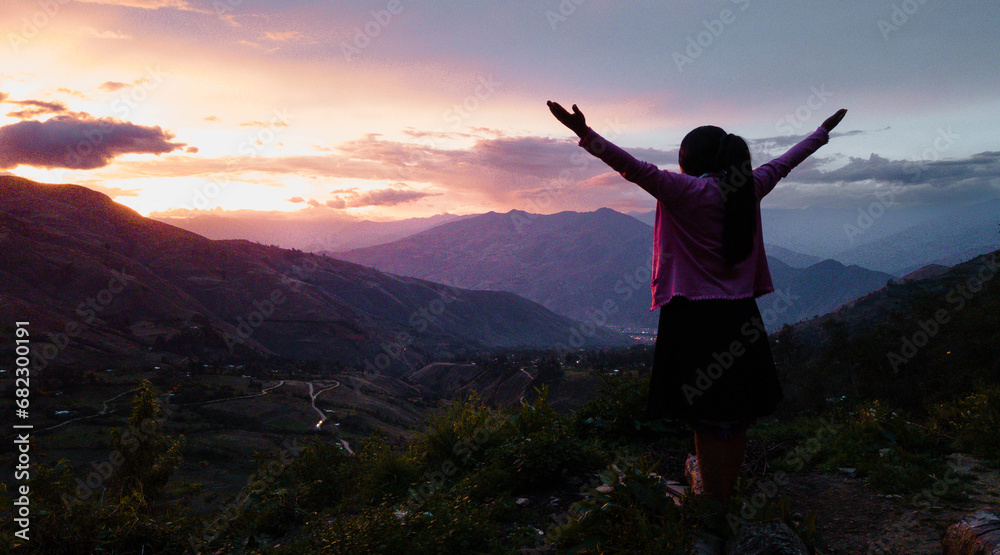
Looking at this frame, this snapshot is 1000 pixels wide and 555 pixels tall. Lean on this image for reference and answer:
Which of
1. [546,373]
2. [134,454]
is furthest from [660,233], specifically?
[546,373]

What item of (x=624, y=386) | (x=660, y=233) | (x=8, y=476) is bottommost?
(x=8, y=476)

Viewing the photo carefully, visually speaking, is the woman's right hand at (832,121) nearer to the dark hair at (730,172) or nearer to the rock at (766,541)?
the dark hair at (730,172)

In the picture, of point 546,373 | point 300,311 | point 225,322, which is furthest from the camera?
point 300,311

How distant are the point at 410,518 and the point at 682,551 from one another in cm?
222

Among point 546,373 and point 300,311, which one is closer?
point 546,373

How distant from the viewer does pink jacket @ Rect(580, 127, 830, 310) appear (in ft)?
10.5

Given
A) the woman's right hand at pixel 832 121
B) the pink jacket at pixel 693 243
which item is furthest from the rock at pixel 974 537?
the woman's right hand at pixel 832 121

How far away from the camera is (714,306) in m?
3.34

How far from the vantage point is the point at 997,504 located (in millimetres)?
4207

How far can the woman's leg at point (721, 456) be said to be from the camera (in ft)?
11.1

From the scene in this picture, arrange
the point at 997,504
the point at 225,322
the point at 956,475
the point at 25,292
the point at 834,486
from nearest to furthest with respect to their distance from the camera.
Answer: the point at 997,504 → the point at 956,475 → the point at 834,486 → the point at 25,292 → the point at 225,322

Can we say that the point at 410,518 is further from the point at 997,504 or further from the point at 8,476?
the point at 8,476

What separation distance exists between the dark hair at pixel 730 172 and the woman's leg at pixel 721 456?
1107mm

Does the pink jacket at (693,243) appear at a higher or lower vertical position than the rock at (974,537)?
higher
